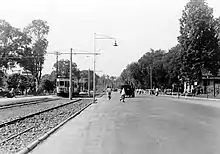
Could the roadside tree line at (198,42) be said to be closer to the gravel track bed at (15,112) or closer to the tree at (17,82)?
the tree at (17,82)

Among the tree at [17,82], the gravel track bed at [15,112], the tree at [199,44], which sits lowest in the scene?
the gravel track bed at [15,112]

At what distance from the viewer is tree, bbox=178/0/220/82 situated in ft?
208

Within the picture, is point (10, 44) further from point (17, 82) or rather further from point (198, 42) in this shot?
point (198, 42)

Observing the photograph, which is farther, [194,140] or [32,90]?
[32,90]

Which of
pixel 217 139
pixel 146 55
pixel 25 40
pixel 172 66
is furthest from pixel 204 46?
pixel 146 55

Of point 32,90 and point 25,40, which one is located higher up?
point 25,40

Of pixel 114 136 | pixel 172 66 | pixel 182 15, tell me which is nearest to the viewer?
pixel 114 136

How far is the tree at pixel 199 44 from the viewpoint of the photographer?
208 feet

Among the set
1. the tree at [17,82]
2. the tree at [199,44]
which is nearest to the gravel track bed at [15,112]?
the tree at [199,44]

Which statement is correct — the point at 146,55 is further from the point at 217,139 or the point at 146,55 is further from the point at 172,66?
the point at 217,139

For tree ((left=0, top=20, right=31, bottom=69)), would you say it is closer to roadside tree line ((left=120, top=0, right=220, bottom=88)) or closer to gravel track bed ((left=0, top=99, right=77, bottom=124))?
roadside tree line ((left=120, top=0, right=220, bottom=88))

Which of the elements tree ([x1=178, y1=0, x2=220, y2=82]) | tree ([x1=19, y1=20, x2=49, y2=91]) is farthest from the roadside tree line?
tree ([x1=19, y1=20, x2=49, y2=91])

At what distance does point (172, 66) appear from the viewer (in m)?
91.1

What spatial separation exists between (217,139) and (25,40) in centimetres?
6751
